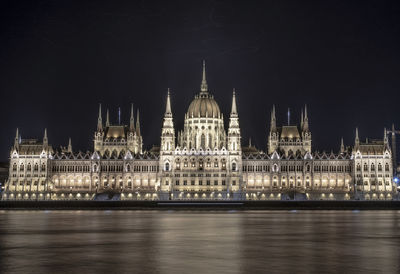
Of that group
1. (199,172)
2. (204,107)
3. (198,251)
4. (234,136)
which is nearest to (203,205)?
(199,172)

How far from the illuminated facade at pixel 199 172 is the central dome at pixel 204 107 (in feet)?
33.5

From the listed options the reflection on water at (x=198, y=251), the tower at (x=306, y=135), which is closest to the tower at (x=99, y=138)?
the tower at (x=306, y=135)

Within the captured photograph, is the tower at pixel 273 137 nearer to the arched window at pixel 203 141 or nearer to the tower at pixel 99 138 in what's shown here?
the arched window at pixel 203 141

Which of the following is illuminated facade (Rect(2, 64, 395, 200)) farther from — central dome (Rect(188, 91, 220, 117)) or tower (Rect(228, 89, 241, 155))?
central dome (Rect(188, 91, 220, 117))

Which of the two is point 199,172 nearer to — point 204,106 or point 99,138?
point 204,106

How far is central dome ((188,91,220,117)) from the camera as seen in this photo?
17662 cm

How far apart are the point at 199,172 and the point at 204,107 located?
79.9ft

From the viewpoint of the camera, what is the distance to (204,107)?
6978 inches

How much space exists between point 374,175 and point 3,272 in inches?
5653

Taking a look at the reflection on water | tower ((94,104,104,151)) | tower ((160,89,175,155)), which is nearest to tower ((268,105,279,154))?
tower ((160,89,175,155))

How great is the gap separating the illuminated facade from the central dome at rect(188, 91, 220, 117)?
10221 millimetres

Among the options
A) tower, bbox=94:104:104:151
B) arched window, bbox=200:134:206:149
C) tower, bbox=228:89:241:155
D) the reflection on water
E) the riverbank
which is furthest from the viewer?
tower, bbox=94:104:104:151

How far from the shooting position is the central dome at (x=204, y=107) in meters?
177

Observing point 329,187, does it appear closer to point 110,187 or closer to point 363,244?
point 110,187
